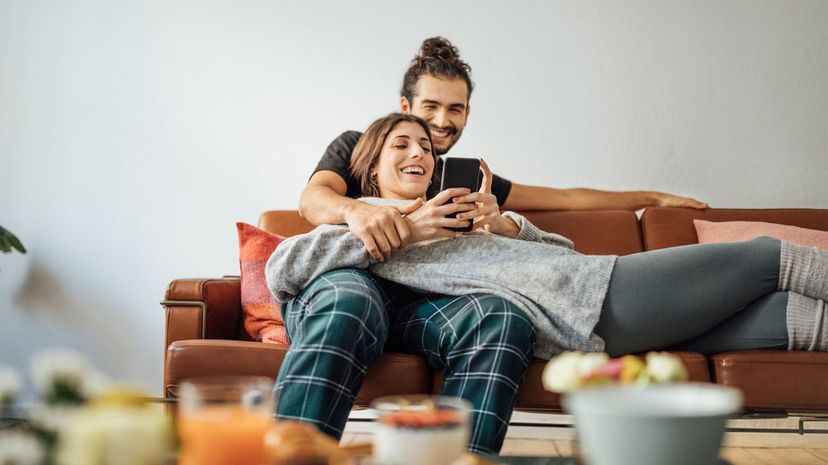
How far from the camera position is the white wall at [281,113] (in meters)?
2.70

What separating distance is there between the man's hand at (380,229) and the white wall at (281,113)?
104cm

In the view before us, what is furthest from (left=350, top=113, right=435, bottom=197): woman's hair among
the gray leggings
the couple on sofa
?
the gray leggings

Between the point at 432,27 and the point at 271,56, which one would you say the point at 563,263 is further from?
the point at 271,56

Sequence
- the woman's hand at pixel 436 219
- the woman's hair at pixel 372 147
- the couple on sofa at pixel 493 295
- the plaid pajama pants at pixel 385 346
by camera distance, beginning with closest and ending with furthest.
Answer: the plaid pajama pants at pixel 385 346, the couple on sofa at pixel 493 295, the woman's hand at pixel 436 219, the woman's hair at pixel 372 147

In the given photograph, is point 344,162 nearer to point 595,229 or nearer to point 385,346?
point 385,346

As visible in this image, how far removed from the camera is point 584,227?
228 centimetres

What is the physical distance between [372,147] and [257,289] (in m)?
0.48

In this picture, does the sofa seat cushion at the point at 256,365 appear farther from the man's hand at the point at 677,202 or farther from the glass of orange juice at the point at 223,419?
the man's hand at the point at 677,202

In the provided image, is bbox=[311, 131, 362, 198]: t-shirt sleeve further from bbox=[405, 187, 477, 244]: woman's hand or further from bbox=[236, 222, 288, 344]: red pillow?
bbox=[405, 187, 477, 244]: woman's hand

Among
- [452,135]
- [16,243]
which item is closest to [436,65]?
[452,135]

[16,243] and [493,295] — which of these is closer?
[493,295]

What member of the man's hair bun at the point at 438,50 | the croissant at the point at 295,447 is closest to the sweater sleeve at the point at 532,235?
the man's hair bun at the point at 438,50

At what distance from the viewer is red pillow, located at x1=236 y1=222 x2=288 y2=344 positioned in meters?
1.92

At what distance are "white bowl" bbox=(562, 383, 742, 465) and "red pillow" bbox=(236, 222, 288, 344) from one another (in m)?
1.29
